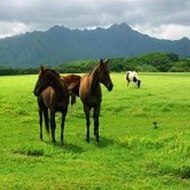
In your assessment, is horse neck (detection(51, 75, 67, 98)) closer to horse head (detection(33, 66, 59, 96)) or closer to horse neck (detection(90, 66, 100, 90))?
horse head (detection(33, 66, 59, 96))

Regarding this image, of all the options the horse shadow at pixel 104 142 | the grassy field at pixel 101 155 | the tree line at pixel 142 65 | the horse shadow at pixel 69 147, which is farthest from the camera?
the tree line at pixel 142 65

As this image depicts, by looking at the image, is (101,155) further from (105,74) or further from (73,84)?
(73,84)

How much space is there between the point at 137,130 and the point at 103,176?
7.90m

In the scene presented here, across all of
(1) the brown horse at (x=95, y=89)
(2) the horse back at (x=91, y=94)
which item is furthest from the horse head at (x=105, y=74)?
(2) the horse back at (x=91, y=94)

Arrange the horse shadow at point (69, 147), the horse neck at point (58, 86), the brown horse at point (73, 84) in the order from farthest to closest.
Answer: the brown horse at point (73, 84) < the horse neck at point (58, 86) < the horse shadow at point (69, 147)

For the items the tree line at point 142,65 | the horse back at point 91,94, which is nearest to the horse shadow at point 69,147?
the horse back at point 91,94

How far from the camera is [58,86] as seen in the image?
1672cm

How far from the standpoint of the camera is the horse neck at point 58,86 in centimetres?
1667

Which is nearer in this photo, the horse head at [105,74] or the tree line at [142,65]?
the horse head at [105,74]

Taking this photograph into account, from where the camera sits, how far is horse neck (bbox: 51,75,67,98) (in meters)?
16.7

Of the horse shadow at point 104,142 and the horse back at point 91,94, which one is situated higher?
the horse back at point 91,94

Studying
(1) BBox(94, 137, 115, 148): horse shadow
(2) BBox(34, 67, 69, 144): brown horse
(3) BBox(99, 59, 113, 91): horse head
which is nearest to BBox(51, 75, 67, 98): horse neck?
(2) BBox(34, 67, 69, 144): brown horse

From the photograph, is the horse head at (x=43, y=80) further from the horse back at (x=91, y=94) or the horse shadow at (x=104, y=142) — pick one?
the horse shadow at (x=104, y=142)

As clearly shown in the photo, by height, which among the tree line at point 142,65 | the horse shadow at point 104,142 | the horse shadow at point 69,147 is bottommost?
the horse shadow at point 104,142
